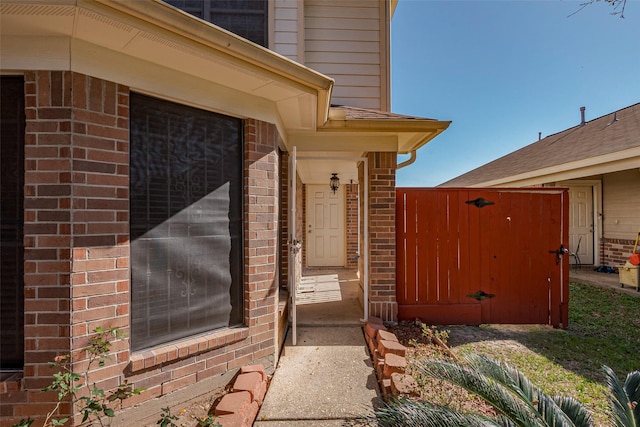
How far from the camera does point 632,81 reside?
3797 millimetres

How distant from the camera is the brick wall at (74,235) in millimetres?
1825

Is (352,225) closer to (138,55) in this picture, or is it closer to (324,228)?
(324,228)

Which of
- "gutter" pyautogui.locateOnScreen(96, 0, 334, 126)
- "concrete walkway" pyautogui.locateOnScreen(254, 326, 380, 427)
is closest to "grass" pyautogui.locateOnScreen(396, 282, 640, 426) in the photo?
"concrete walkway" pyautogui.locateOnScreen(254, 326, 380, 427)

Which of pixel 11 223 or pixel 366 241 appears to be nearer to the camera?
pixel 11 223

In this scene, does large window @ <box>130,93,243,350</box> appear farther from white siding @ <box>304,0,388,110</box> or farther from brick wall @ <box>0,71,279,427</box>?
white siding @ <box>304,0,388,110</box>

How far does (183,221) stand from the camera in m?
2.35

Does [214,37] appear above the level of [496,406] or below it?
above

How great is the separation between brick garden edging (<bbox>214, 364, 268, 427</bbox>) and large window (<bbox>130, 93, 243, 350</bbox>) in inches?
17.9

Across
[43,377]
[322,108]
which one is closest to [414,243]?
[322,108]

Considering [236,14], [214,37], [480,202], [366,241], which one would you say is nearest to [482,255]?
[480,202]

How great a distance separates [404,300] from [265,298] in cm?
218

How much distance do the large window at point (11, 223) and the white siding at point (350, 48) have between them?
142 inches

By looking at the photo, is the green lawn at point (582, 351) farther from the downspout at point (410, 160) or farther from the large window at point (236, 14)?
the large window at point (236, 14)

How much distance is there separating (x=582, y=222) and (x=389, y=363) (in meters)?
9.12
